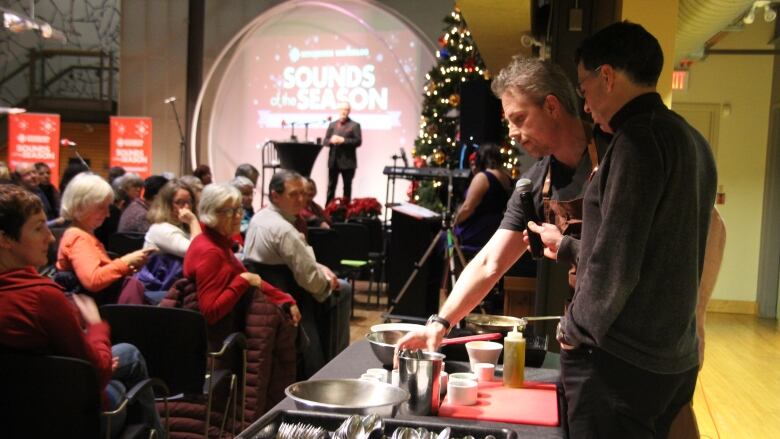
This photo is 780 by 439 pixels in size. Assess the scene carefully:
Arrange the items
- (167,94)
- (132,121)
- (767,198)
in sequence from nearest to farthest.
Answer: (767,198) → (132,121) → (167,94)

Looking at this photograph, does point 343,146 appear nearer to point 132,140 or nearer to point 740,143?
point 132,140

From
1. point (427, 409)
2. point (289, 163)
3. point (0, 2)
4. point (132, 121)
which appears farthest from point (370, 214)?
point (0, 2)

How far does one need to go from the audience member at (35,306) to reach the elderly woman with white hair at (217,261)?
82cm

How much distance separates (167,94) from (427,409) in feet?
40.5

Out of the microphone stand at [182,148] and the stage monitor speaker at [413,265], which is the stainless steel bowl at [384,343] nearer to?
the stage monitor speaker at [413,265]

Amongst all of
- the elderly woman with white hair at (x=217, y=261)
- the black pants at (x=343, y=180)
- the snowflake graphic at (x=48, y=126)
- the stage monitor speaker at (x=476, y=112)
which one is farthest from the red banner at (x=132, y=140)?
the elderly woman with white hair at (x=217, y=261)

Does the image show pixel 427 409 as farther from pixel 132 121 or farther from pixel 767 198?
pixel 132 121

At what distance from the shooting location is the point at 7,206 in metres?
2.45

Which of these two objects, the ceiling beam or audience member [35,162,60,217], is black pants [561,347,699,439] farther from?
audience member [35,162,60,217]

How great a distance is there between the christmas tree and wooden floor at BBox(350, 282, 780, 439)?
61.4 inches

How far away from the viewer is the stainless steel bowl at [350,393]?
5.33 feet

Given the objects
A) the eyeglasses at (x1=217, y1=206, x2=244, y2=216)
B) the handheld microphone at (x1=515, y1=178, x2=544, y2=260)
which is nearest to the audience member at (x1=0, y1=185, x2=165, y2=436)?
the eyeglasses at (x1=217, y1=206, x2=244, y2=216)

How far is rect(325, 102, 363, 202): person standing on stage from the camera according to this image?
10664 mm

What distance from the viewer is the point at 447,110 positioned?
9.82 m
